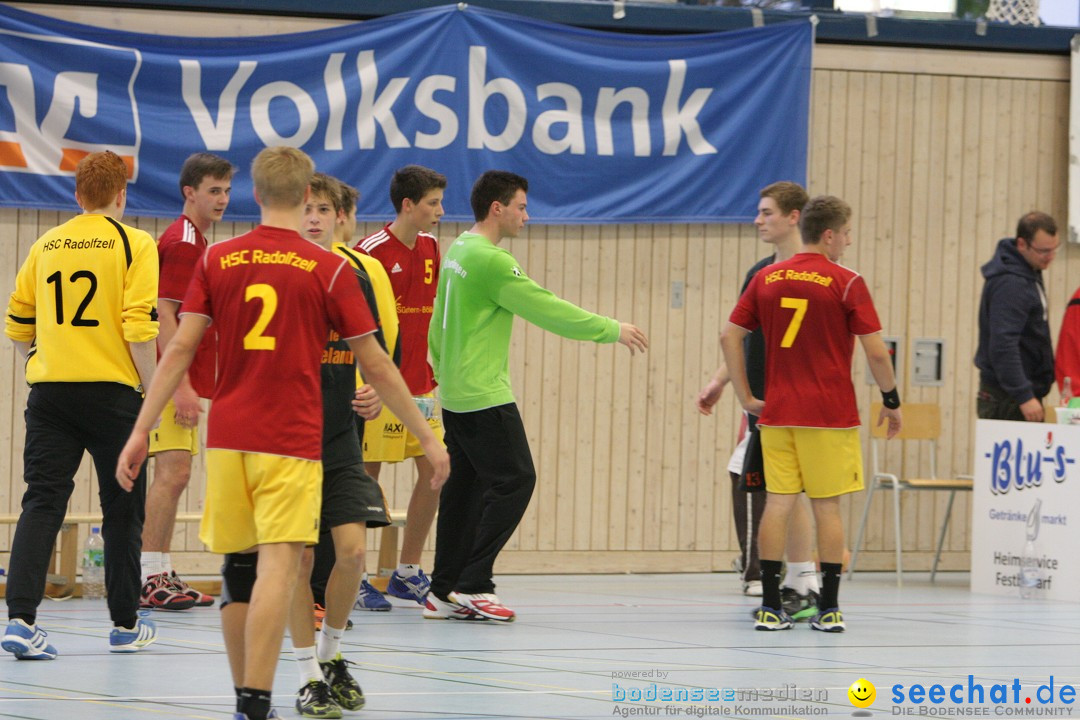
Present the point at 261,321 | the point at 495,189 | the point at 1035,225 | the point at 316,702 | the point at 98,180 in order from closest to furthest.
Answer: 1. the point at 261,321
2. the point at 316,702
3. the point at 98,180
4. the point at 495,189
5. the point at 1035,225

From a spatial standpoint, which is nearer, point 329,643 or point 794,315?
point 329,643

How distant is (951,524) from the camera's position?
450 inches

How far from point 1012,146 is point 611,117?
3.05m

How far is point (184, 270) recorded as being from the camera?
734cm

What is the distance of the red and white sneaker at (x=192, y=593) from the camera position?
8008 mm

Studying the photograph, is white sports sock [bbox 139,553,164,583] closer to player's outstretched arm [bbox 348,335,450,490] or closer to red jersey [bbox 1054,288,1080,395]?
player's outstretched arm [bbox 348,335,450,490]

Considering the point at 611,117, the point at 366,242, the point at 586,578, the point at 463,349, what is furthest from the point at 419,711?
the point at 611,117

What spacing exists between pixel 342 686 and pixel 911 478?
713 centimetres

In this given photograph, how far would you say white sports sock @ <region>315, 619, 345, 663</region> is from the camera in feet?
16.9

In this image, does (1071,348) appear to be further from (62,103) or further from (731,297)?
(62,103)

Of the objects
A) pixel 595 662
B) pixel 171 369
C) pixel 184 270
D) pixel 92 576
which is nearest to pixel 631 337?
pixel 595 662

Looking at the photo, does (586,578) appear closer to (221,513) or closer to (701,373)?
(701,373)

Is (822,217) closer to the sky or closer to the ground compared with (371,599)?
closer to the sky

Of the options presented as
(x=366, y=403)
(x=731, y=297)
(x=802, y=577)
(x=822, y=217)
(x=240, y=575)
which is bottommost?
(x=802, y=577)
